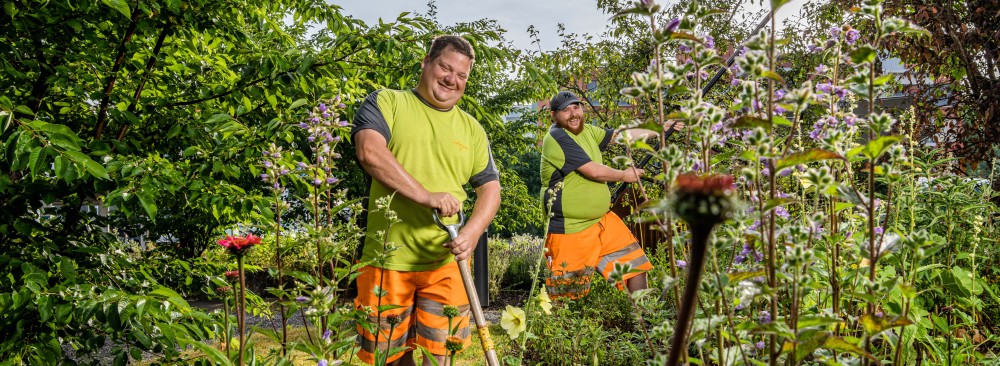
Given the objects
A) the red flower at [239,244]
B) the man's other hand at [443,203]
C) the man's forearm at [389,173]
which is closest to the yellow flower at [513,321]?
the man's other hand at [443,203]

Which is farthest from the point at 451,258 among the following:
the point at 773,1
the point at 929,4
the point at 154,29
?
the point at 929,4

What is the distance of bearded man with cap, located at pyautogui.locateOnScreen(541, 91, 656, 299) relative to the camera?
4422 millimetres

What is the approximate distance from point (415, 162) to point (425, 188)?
0.14 m

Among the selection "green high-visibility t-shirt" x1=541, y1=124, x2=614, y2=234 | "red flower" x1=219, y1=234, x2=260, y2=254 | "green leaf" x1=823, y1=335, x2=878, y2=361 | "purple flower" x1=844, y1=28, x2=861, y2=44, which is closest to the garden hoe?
"red flower" x1=219, y1=234, x2=260, y2=254

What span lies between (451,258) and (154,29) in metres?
1.62

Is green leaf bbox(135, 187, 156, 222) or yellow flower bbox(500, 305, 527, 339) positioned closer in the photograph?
green leaf bbox(135, 187, 156, 222)

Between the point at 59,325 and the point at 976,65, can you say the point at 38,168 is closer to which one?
Result: the point at 59,325

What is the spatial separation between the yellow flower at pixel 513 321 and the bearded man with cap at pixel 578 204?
2112mm

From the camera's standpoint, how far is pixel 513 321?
2.24 metres

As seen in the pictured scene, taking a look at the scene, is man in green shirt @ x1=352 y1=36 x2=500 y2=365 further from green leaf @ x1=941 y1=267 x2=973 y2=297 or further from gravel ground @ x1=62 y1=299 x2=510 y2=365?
gravel ground @ x1=62 y1=299 x2=510 y2=365

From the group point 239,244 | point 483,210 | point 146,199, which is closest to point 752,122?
point 239,244

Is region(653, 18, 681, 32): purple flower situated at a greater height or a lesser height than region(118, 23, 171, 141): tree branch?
greater

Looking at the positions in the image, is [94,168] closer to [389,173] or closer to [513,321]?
[389,173]

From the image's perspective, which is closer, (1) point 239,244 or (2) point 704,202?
(2) point 704,202
